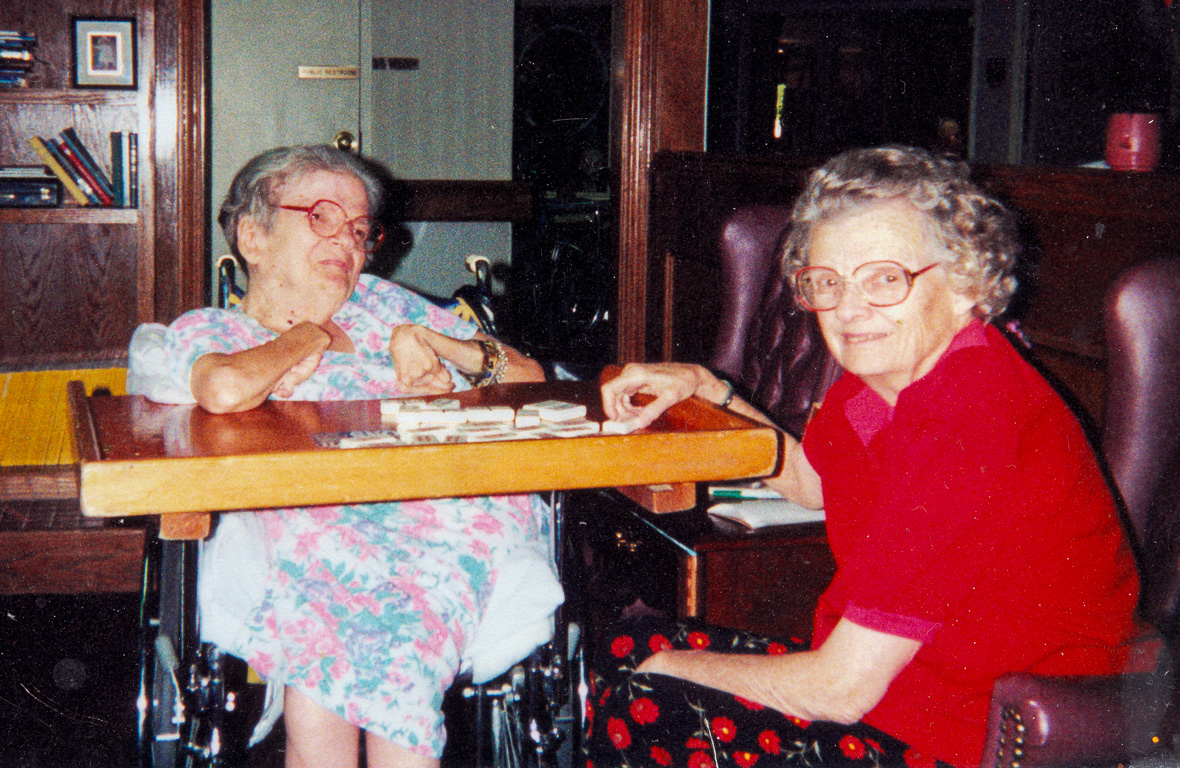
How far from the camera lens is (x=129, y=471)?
45.0 inches

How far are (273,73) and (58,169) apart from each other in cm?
131

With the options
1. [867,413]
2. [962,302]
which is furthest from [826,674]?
[962,302]

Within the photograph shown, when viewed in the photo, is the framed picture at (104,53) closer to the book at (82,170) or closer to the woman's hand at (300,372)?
the book at (82,170)

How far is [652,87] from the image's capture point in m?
3.52

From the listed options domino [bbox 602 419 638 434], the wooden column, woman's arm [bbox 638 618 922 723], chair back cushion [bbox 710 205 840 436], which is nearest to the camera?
woman's arm [bbox 638 618 922 723]

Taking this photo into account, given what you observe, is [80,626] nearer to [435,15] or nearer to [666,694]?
[666,694]

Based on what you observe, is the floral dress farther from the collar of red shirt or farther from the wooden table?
the collar of red shirt

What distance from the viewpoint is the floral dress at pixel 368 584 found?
148cm

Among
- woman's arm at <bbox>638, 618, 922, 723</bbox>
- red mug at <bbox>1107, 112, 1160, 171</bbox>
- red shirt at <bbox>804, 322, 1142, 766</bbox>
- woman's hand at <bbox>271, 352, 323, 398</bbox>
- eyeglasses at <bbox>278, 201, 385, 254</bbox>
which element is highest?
red mug at <bbox>1107, 112, 1160, 171</bbox>

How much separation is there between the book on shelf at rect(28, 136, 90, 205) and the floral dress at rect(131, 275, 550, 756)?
2542mm

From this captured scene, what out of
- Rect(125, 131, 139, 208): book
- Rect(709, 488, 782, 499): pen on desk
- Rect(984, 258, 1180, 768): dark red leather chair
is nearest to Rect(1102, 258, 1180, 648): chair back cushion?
Rect(984, 258, 1180, 768): dark red leather chair

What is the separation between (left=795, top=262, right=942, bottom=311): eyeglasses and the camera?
1279 millimetres

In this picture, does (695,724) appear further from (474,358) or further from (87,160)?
(87,160)

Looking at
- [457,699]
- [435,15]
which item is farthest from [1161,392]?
[435,15]
